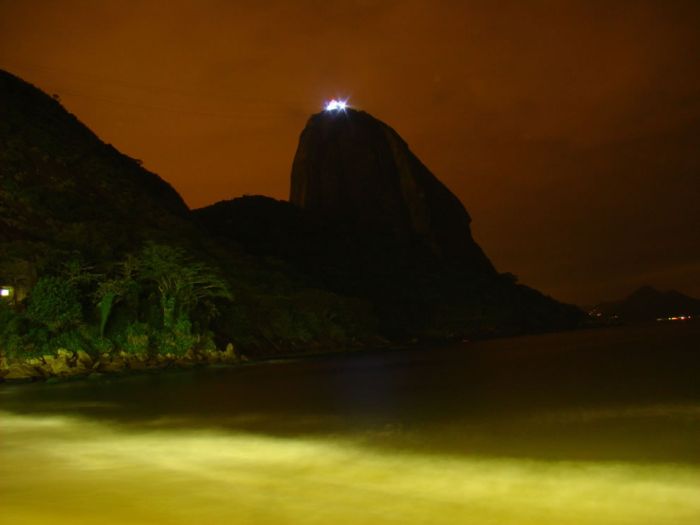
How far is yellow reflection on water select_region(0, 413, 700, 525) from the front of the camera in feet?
27.4

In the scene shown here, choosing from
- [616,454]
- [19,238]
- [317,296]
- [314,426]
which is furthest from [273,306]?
[616,454]

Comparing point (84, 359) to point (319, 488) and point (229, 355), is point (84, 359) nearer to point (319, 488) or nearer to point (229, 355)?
point (229, 355)

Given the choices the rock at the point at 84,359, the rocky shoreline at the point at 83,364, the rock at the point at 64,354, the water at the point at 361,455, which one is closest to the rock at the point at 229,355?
the rocky shoreline at the point at 83,364

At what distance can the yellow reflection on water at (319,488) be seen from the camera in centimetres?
836

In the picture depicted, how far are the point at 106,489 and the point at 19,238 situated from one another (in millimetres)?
48579

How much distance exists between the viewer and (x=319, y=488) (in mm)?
10281

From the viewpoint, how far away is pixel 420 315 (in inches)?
5084

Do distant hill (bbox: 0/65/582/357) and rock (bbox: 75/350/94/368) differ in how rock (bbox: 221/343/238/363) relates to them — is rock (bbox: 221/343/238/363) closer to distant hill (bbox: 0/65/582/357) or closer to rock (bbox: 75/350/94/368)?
distant hill (bbox: 0/65/582/357)

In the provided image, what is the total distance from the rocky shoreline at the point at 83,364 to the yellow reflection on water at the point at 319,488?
89.0ft

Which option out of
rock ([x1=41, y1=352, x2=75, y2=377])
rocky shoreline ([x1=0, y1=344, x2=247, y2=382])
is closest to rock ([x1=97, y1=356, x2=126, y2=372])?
rocky shoreline ([x1=0, y1=344, x2=247, y2=382])

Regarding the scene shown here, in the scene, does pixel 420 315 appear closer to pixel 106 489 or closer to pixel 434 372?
pixel 434 372

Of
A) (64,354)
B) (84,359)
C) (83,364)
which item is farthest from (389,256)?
(64,354)

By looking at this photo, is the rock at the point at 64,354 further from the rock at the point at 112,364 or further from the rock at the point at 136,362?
the rock at the point at 136,362

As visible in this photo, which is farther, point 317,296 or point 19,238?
point 317,296
